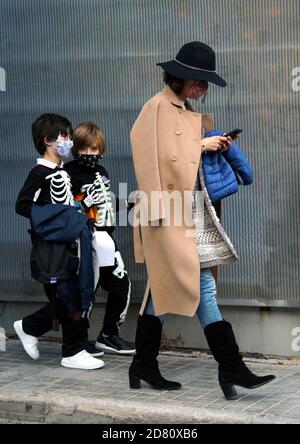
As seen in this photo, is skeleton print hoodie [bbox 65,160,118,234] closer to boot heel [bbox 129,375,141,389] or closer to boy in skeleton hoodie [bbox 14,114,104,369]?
boy in skeleton hoodie [bbox 14,114,104,369]

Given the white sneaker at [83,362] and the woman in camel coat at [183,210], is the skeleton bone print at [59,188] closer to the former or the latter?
the woman in camel coat at [183,210]

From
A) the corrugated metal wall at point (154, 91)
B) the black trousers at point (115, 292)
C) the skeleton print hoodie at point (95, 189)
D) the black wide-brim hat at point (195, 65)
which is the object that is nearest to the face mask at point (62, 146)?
→ the skeleton print hoodie at point (95, 189)

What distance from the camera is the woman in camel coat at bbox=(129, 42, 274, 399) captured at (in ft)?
17.2

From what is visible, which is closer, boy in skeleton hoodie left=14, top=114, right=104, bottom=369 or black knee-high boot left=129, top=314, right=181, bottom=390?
black knee-high boot left=129, top=314, right=181, bottom=390

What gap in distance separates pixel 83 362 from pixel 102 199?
111 cm

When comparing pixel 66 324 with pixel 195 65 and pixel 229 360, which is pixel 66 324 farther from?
pixel 195 65

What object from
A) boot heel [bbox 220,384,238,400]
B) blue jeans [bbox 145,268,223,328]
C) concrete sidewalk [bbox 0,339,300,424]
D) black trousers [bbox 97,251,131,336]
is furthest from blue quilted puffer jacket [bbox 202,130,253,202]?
black trousers [bbox 97,251,131,336]

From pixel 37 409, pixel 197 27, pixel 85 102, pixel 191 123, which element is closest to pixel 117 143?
pixel 85 102

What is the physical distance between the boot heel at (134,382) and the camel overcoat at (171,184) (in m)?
0.54

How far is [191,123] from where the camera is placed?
5.32m

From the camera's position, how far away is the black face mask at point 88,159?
631cm
